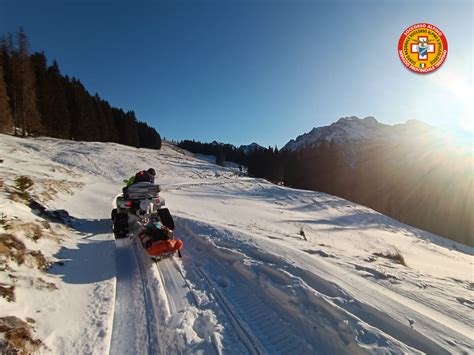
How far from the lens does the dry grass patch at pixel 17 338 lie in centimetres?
277

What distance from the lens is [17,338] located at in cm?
295

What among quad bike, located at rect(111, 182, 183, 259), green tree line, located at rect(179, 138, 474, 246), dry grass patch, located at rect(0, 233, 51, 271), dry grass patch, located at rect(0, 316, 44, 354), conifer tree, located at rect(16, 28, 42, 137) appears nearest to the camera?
dry grass patch, located at rect(0, 316, 44, 354)

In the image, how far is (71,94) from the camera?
46.7m

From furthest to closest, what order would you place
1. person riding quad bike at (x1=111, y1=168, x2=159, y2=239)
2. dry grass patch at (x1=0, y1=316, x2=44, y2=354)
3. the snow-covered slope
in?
person riding quad bike at (x1=111, y1=168, x2=159, y2=239) → the snow-covered slope → dry grass patch at (x1=0, y1=316, x2=44, y2=354)

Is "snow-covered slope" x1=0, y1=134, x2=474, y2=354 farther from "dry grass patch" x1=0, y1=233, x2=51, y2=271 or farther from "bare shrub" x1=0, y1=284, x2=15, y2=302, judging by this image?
"dry grass patch" x1=0, y1=233, x2=51, y2=271

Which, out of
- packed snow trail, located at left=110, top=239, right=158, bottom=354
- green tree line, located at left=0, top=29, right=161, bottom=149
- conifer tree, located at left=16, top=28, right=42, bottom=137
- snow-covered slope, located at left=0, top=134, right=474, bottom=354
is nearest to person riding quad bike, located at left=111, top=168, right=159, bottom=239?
snow-covered slope, located at left=0, top=134, right=474, bottom=354

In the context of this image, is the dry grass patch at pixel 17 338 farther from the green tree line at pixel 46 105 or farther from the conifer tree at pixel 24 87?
the conifer tree at pixel 24 87

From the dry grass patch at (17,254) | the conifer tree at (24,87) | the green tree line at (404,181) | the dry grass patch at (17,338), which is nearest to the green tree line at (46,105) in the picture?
the conifer tree at (24,87)

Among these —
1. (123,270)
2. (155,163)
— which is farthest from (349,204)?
(123,270)

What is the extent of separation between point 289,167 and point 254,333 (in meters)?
67.7

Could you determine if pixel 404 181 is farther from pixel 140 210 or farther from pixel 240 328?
pixel 240 328

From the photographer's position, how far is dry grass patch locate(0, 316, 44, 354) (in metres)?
2.77

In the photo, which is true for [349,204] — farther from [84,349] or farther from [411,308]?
[84,349]

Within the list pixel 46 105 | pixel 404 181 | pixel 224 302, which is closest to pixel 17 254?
pixel 224 302
